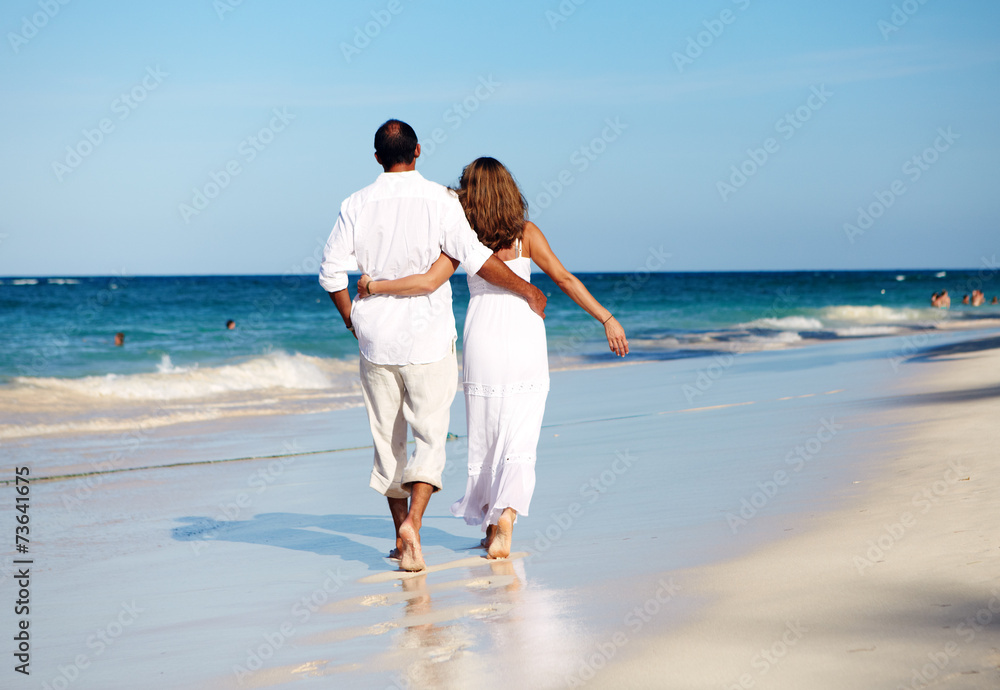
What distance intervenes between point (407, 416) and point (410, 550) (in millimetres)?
555

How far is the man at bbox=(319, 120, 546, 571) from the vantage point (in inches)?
143

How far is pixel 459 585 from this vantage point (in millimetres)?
3367

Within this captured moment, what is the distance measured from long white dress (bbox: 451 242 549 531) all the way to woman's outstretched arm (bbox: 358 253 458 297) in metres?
0.30

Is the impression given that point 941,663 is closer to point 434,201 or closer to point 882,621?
Answer: point 882,621

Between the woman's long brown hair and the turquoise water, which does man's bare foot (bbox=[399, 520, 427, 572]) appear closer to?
the woman's long brown hair

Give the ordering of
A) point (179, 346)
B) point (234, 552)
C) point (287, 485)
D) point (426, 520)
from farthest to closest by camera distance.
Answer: point (179, 346)
point (287, 485)
point (426, 520)
point (234, 552)

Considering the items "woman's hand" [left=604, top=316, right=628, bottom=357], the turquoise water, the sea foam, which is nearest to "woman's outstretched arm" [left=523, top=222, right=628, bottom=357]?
"woman's hand" [left=604, top=316, right=628, bottom=357]

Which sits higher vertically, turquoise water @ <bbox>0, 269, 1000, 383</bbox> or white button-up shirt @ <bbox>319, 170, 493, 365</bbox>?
turquoise water @ <bbox>0, 269, 1000, 383</bbox>

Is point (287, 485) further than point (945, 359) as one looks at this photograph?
No

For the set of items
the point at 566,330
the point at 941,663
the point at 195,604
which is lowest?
the point at 941,663

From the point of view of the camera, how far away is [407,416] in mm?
3764

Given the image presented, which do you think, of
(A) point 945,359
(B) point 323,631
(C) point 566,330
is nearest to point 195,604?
(B) point 323,631

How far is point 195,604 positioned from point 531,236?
204cm

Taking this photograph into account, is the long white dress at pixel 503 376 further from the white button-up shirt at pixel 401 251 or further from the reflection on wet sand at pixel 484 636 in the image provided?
the reflection on wet sand at pixel 484 636
